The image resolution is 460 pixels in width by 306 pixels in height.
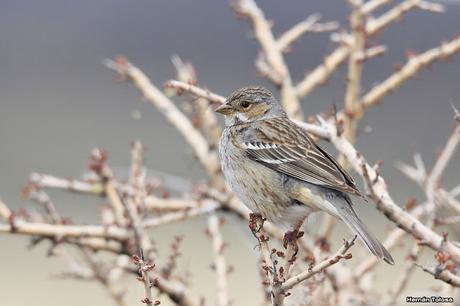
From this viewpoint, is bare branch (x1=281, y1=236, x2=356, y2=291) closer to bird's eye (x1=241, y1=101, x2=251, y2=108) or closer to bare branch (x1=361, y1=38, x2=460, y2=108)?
bird's eye (x1=241, y1=101, x2=251, y2=108)

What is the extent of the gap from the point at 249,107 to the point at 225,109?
0.60ft

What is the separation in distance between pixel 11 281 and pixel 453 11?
11407mm

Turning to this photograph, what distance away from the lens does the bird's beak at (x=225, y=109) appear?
210 inches

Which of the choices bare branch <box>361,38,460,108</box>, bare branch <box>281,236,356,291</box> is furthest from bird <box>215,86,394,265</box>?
bare branch <box>361,38,460,108</box>

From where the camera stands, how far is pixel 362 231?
4.34 meters

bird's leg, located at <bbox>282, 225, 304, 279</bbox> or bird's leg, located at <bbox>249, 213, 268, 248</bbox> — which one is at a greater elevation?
bird's leg, located at <bbox>249, 213, 268, 248</bbox>

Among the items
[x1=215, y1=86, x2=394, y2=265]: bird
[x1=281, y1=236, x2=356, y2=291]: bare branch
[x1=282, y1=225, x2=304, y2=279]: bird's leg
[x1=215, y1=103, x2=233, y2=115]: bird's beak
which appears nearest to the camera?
[x1=281, y1=236, x2=356, y2=291]: bare branch

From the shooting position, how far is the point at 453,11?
19.5 meters

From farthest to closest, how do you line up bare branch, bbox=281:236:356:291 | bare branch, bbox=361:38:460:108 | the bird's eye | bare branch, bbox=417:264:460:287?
bare branch, bbox=361:38:460:108 < the bird's eye < bare branch, bbox=417:264:460:287 < bare branch, bbox=281:236:356:291

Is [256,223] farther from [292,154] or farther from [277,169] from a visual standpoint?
[292,154]

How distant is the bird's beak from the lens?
5338 mm

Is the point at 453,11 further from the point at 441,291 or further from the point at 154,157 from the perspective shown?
the point at 441,291

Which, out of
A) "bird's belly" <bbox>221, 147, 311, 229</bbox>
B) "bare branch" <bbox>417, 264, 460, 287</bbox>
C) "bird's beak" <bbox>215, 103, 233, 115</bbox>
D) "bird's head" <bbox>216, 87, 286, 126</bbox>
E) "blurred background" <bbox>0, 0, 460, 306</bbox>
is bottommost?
"bare branch" <bbox>417, 264, 460, 287</bbox>

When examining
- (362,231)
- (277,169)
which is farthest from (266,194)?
(362,231)
